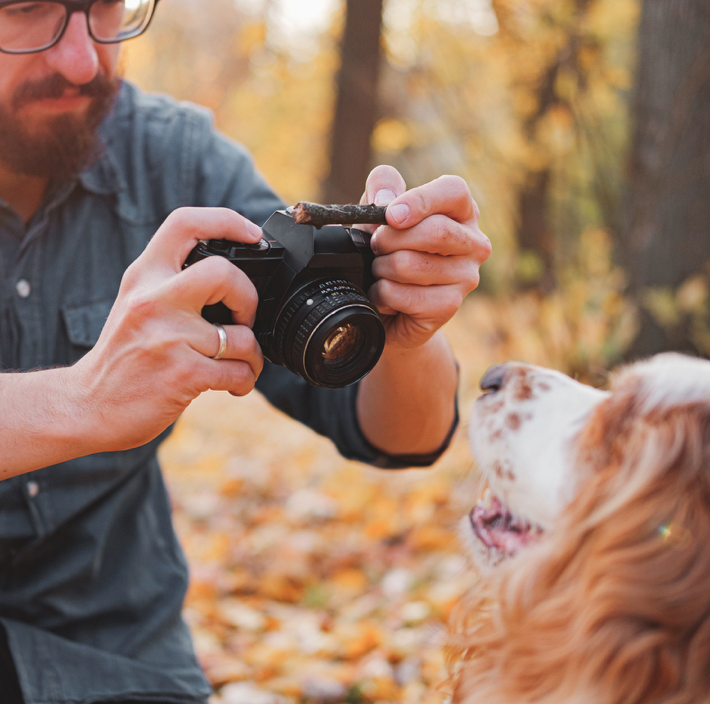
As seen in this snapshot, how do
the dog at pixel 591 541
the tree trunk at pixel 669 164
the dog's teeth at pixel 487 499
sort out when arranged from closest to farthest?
the dog at pixel 591 541
the dog's teeth at pixel 487 499
the tree trunk at pixel 669 164

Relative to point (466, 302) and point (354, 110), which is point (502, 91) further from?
point (466, 302)

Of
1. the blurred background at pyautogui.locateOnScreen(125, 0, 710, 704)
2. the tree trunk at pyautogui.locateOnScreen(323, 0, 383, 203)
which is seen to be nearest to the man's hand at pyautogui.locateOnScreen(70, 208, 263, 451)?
the blurred background at pyautogui.locateOnScreen(125, 0, 710, 704)

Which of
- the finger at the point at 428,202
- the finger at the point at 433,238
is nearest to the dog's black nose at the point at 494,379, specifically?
the finger at the point at 433,238

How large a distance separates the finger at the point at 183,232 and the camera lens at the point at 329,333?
0.64 ft

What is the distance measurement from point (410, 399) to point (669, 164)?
2804mm

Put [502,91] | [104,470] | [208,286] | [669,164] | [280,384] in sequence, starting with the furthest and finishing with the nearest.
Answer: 1. [502,91]
2. [669,164]
3. [280,384]
4. [104,470]
5. [208,286]

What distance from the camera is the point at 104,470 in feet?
5.81

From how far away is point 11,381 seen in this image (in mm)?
1329

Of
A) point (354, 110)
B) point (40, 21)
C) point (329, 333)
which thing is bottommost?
point (329, 333)

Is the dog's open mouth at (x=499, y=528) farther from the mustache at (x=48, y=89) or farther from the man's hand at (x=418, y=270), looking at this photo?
the mustache at (x=48, y=89)

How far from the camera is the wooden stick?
5 centimetres

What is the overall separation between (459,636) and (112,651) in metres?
0.89

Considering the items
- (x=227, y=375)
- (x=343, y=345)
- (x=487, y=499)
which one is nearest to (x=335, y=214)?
(x=343, y=345)

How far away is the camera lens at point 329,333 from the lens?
131 cm
